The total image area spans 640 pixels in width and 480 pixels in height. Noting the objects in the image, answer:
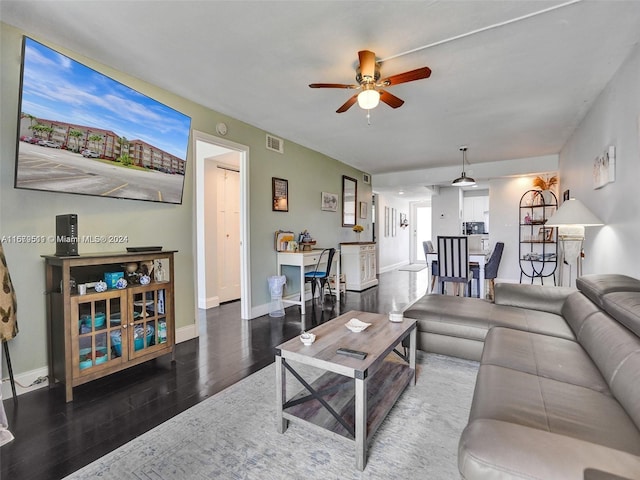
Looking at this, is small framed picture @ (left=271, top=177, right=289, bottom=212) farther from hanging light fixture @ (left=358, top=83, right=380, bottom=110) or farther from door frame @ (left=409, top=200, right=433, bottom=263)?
door frame @ (left=409, top=200, right=433, bottom=263)

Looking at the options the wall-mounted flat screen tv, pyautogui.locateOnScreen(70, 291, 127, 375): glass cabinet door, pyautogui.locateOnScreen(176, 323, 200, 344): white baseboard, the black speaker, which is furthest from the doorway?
the black speaker

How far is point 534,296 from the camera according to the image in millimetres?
2820

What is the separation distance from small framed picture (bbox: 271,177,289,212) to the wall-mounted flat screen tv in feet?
5.24

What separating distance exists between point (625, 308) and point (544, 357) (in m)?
0.48

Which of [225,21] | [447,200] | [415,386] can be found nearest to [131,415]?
[415,386]

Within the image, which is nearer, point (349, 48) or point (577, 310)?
point (577, 310)

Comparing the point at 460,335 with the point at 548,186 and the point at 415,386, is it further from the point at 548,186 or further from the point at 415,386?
the point at 548,186

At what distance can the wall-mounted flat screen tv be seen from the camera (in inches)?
80.7

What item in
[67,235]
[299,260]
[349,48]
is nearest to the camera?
[67,235]

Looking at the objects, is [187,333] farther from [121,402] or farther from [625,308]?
[625,308]

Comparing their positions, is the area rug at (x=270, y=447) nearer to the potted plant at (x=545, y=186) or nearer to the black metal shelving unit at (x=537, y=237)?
the black metal shelving unit at (x=537, y=237)

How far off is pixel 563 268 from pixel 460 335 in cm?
385

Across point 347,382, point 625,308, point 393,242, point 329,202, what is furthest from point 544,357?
point 393,242

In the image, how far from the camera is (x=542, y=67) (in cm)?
268
